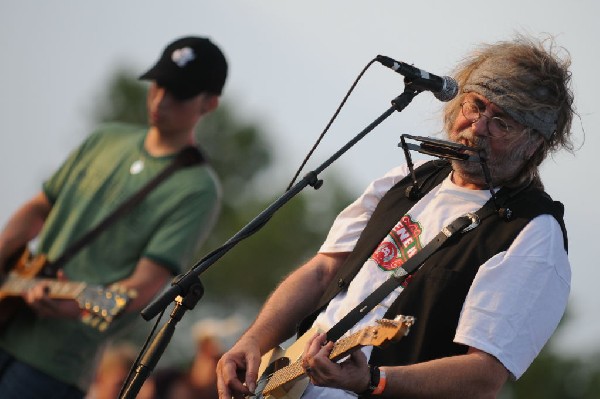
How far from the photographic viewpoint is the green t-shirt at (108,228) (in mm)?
6434

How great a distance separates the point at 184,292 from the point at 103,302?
181 cm

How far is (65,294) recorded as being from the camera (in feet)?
21.4

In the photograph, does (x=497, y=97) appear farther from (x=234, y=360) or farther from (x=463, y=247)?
(x=234, y=360)

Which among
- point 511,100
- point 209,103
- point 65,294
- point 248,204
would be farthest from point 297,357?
point 248,204

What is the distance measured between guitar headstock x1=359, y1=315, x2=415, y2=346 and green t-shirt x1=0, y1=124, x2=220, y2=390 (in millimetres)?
2266

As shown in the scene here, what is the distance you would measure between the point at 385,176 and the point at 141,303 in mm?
1638

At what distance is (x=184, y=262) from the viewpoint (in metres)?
6.52

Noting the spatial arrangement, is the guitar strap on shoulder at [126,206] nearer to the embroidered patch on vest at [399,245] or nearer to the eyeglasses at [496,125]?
the embroidered patch on vest at [399,245]

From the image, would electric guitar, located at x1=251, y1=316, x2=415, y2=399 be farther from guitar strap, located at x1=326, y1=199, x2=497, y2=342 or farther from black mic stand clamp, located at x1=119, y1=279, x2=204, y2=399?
black mic stand clamp, located at x1=119, y1=279, x2=204, y2=399

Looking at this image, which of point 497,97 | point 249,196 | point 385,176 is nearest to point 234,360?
point 385,176

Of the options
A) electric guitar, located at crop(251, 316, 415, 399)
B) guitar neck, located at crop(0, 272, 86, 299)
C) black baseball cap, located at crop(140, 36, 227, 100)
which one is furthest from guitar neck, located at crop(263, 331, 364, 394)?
black baseball cap, located at crop(140, 36, 227, 100)

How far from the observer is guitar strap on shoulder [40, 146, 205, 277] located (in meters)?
6.63

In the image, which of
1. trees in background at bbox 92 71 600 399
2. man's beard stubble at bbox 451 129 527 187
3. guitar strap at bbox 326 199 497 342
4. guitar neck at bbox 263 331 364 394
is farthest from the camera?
trees in background at bbox 92 71 600 399

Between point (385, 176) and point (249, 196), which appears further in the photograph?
point (249, 196)
